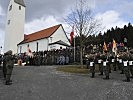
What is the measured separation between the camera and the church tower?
65.5m

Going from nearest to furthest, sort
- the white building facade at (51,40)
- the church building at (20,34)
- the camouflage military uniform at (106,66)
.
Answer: the camouflage military uniform at (106,66) < the white building facade at (51,40) < the church building at (20,34)

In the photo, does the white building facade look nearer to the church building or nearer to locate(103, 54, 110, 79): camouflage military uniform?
the church building

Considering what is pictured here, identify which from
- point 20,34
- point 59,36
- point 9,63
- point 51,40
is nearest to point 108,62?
point 9,63

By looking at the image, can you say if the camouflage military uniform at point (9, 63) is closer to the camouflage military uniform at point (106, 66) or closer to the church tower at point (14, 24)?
the camouflage military uniform at point (106, 66)

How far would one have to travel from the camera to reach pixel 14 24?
65250mm

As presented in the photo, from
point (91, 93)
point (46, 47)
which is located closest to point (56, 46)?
point (46, 47)

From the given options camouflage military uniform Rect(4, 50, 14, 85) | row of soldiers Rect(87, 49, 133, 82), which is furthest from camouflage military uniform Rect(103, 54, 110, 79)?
camouflage military uniform Rect(4, 50, 14, 85)

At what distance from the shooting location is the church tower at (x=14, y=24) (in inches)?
2579

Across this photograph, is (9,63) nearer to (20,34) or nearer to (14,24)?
(14,24)

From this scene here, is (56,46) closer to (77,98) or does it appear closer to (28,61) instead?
(28,61)

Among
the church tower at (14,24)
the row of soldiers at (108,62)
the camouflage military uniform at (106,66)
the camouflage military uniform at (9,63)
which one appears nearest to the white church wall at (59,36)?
the church tower at (14,24)

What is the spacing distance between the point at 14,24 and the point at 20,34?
11.1 ft

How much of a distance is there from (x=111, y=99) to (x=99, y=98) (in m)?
0.49

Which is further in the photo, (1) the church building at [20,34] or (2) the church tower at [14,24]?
(2) the church tower at [14,24]
